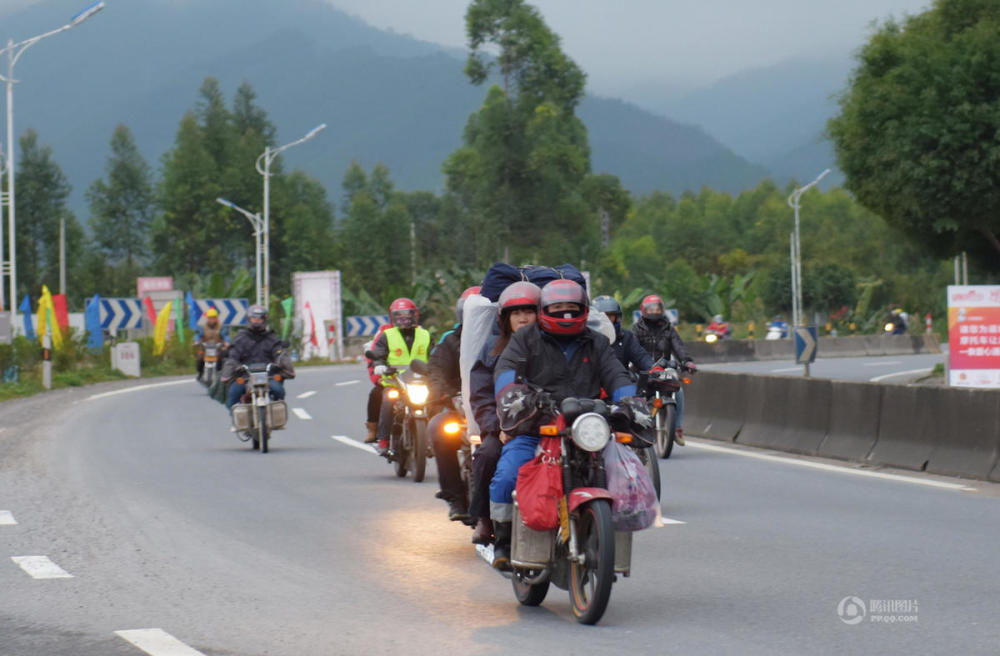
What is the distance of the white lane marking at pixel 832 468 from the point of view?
14305mm

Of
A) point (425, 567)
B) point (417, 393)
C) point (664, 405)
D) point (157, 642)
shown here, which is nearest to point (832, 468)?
point (664, 405)

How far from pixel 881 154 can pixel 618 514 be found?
27.8 meters

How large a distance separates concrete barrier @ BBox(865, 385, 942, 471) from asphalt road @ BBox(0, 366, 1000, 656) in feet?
1.76

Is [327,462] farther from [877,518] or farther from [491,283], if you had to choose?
[491,283]

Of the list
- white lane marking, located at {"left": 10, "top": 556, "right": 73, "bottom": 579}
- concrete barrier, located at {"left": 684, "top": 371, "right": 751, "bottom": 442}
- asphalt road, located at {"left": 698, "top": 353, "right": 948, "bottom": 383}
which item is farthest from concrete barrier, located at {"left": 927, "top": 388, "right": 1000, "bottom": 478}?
asphalt road, located at {"left": 698, "top": 353, "right": 948, "bottom": 383}

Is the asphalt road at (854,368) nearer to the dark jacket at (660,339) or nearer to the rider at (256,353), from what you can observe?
the rider at (256,353)

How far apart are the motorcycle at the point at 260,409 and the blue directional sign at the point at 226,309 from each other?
33.0 metres

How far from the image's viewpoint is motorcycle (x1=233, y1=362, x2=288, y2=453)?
18578mm

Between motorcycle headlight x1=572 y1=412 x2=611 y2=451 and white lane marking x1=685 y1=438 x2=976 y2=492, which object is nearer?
motorcycle headlight x1=572 y1=412 x2=611 y2=451

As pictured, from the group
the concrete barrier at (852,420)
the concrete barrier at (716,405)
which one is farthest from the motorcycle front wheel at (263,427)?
the concrete barrier at (852,420)

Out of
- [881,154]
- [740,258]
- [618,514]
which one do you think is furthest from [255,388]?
[740,258]

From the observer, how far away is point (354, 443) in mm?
20203

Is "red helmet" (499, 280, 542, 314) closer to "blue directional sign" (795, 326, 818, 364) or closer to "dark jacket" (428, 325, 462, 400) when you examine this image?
"dark jacket" (428, 325, 462, 400)

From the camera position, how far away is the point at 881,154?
111ft
